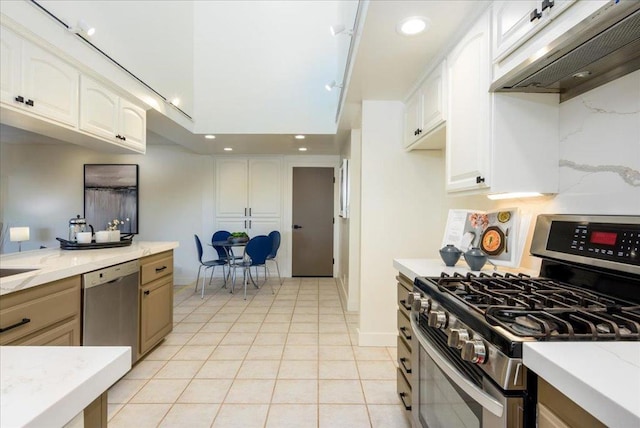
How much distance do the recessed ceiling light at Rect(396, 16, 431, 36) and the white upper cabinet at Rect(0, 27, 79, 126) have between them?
2011mm

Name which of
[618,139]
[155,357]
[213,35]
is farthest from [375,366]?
[213,35]

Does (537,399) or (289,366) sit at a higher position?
(537,399)

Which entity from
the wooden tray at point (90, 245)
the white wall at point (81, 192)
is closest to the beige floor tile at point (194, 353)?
the wooden tray at point (90, 245)

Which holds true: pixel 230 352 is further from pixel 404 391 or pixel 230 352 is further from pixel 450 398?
pixel 450 398

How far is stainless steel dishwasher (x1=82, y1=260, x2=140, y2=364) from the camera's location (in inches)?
71.5

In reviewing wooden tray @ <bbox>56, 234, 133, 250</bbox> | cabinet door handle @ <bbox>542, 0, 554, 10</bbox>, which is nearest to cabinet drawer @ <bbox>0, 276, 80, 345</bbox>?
wooden tray @ <bbox>56, 234, 133, 250</bbox>

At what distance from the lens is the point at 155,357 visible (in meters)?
2.53

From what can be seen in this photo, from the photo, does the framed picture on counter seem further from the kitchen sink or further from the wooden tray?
the kitchen sink

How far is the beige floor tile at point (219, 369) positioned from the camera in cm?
224

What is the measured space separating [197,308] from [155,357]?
4.25 ft

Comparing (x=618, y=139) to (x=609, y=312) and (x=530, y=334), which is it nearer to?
(x=609, y=312)

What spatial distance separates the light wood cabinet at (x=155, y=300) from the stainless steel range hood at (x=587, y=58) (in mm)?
2560

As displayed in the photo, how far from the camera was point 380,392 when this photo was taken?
6.69ft

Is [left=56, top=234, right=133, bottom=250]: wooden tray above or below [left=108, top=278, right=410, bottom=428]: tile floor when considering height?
above
